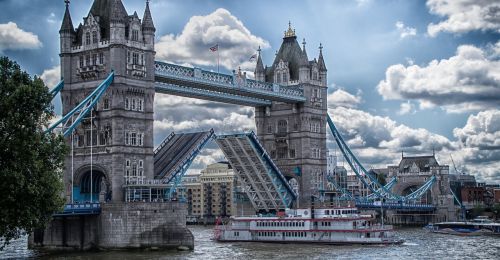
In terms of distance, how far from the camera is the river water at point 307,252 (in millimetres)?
72312

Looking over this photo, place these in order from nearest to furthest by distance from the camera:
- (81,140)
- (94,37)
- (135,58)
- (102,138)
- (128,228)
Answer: (128,228), (102,138), (94,37), (135,58), (81,140)

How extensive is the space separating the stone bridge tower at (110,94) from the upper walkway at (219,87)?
4135mm

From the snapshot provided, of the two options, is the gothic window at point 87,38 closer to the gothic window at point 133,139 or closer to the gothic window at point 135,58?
the gothic window at point 135,58

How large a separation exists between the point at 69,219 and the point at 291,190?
3590cm

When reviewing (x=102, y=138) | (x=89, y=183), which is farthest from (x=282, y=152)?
(x=102, y=138)

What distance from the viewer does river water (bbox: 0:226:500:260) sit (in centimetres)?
7231

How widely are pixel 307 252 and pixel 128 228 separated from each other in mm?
16608

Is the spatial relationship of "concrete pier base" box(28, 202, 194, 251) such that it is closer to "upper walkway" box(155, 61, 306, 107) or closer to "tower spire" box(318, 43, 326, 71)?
"upper walkway" box(155, 61, 306, 107)

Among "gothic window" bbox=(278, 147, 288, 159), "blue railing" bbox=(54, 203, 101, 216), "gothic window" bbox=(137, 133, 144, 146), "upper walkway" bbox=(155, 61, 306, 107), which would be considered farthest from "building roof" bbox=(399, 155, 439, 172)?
"blue railing" bbox=(54, 203, 101, 216)

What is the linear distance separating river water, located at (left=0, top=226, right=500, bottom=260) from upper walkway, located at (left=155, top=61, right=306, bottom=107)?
1685cm

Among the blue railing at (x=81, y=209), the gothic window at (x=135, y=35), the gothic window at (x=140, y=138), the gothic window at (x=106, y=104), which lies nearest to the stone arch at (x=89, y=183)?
the gothic window at (x=140, y=138)

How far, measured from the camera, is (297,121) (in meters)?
112

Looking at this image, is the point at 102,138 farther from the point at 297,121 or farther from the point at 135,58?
the point at 297,121

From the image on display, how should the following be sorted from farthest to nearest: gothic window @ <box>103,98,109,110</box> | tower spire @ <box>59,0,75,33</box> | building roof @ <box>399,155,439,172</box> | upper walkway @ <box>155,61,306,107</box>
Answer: building roof @ <box>399,155,439,172</box>
upper walkway @ <box>155,61,306,107</box>
tower spire @ <box>59,0,75,33</box>
gothic window @ <box>103,98,109,110</box>
